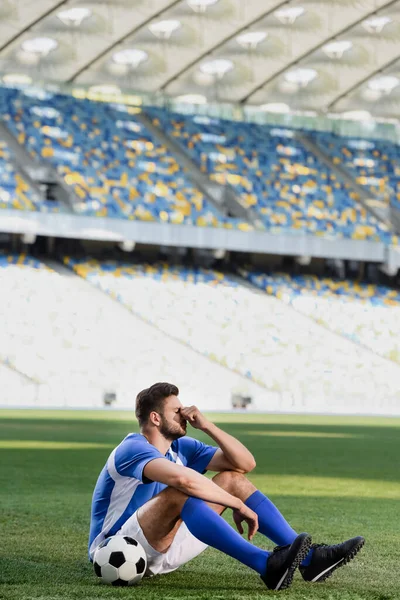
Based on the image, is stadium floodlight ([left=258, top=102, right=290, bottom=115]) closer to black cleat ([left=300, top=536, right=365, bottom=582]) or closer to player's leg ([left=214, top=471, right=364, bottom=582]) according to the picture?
player's leg ([left=214, top=471, right=364, bottom=582])

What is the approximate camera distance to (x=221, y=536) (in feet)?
19.1

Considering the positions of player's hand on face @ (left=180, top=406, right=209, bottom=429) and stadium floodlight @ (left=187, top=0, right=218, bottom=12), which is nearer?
player's hand on face @ (left=180, top=406, right=209, bottom=429)

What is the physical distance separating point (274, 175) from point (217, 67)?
574 cm

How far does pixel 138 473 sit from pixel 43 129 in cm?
3997

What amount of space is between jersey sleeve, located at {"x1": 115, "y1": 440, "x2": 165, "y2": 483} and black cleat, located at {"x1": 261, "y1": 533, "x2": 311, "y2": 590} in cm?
78

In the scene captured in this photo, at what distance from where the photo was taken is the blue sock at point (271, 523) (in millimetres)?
6199

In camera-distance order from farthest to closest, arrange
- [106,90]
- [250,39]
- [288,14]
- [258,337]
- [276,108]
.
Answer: [276,108], [106,90], [250,39], [258,337], [288,14]

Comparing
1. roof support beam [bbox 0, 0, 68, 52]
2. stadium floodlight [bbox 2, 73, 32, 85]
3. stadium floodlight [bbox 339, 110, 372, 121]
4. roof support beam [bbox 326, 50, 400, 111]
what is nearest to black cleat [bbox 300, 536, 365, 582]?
roof support beam [bbox 0, 0, 68, 52]

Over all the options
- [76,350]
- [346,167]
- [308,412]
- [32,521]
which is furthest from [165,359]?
[32,521]

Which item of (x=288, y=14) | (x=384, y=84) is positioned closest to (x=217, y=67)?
(x=288, y=14)

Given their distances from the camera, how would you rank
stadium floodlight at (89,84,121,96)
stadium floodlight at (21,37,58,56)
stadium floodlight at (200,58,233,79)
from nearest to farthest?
stadium floodlight at (21,37,58,56) → stadium floodlight at (200,58,233,79) → stadium floodlight at (89,84,121,96)

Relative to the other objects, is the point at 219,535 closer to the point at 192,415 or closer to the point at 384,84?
the point at 192,415

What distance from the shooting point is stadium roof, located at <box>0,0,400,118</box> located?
121ft

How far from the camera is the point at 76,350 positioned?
3712 cm
